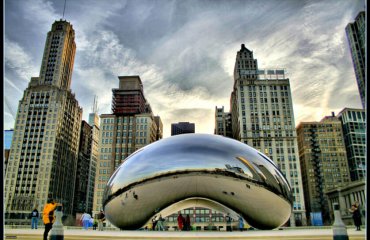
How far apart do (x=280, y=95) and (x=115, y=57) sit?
101773 mm

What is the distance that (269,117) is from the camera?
100812mm

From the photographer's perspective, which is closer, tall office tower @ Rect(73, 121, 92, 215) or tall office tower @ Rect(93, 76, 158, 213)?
tall office tower @ Rect(93, 76, 158, 213)

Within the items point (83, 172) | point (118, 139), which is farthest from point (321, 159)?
point (83, 172)

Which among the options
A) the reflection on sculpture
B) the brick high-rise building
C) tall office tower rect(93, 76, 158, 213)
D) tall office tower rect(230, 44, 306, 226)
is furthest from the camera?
tall office tower rect(93, 76, 158, 213)

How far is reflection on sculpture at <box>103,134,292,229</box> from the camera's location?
758 centimetres

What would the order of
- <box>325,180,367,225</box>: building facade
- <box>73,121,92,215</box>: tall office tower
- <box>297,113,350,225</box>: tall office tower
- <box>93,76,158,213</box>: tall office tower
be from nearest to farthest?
<box>325,180,367,225</box>: building facade < <box>93,76,158,213</box>: tall office tower < <box>297,113,350,225</box>: tall office tower < <box>73,121,92,215</box>: tall office tower

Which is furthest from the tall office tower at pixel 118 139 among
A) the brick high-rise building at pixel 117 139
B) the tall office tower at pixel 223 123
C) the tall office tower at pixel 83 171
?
the tall office tower at pixel 83 171

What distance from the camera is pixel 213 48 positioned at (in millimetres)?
6980

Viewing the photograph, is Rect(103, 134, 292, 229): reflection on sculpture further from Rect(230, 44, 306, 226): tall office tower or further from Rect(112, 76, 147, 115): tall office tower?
Rect(112, 76, 147, 115): tall office tower

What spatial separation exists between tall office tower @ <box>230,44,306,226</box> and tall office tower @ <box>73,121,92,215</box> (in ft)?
290

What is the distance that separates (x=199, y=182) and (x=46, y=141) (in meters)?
121

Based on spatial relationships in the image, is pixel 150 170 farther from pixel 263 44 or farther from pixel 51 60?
pixel 51 60

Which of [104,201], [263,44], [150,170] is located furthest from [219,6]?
[104,201]

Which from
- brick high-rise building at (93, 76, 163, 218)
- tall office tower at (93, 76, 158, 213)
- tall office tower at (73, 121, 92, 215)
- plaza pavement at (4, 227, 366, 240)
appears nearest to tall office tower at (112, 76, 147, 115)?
brick high-rise building at (93, 76, 163, 218)
